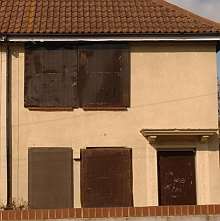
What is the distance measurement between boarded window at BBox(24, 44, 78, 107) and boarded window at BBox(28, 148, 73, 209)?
61.4 inches

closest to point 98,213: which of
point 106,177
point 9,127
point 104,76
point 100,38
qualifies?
point 106,177

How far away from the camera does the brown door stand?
16141 mm

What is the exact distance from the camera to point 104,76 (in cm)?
1602

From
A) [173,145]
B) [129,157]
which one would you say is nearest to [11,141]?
[129,157]

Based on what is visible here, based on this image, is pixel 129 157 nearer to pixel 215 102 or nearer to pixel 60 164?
pixel 60 164

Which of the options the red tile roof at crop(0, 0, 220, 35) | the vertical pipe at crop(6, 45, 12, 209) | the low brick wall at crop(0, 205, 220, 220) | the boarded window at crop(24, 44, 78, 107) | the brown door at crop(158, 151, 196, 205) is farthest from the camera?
the brown door at crop(158, 151, 196, 205)

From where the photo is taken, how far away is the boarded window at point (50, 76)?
52.2 feet

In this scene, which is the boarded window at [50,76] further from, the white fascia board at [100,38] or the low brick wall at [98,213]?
the low brick wall at [98,213]

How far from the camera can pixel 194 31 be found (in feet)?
52.5

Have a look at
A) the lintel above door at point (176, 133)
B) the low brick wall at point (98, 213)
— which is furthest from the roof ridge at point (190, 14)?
the low brick wall at point (98, 213)

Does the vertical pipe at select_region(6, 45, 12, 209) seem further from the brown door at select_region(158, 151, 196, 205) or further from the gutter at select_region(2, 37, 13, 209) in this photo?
the brown door at select_region(158, 151, 196, 205)

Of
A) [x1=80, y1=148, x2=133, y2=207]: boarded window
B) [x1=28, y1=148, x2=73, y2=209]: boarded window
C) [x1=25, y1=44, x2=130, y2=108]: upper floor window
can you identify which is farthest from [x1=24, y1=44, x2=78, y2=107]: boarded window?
[x1=80, y1=148, x2=133, y2=207]: boarded window

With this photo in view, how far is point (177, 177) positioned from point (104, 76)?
3.78 m

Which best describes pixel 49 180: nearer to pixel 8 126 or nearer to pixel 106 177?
pixel 106 177
